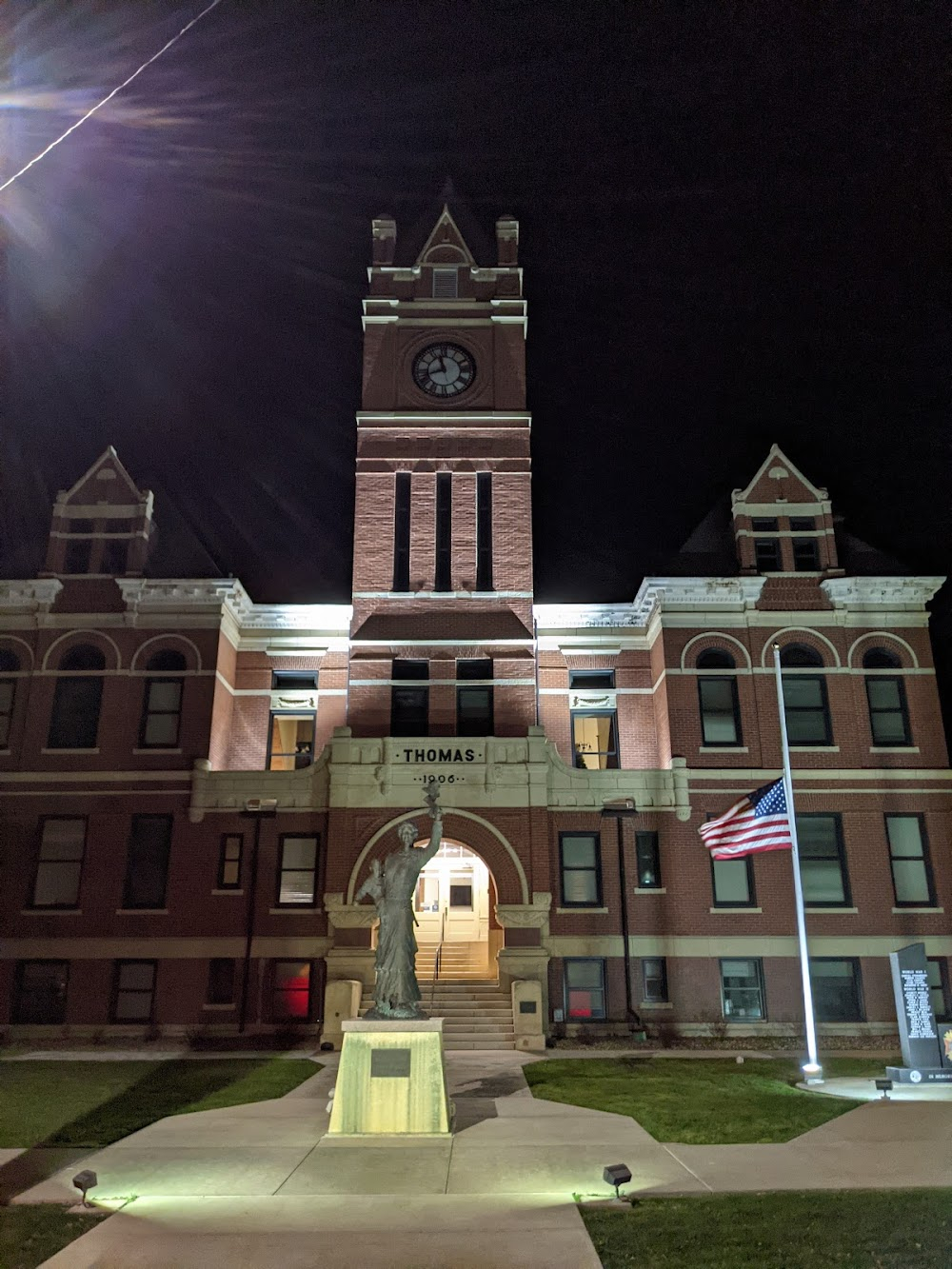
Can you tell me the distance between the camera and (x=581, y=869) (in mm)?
29141

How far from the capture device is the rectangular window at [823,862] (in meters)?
28.8

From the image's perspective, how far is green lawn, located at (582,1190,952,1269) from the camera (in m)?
8.91

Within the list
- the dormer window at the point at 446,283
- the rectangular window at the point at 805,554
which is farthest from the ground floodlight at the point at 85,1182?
the dormer window at the point at 446,283

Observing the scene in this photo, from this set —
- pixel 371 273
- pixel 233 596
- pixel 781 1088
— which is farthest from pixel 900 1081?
pixel 371 273

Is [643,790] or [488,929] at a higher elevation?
[643,790]

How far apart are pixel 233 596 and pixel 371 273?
43.8 ft

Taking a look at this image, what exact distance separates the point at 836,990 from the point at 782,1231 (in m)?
20.1

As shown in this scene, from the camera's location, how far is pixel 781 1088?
18.8m

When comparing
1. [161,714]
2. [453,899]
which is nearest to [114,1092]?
[161,714]

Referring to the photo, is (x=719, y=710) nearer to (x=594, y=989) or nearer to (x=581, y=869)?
(x=581, y=869)

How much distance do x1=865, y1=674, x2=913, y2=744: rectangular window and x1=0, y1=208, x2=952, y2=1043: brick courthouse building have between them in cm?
9

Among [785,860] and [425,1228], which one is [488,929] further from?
[425,1228]

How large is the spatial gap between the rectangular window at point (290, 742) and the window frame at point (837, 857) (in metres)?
15.9

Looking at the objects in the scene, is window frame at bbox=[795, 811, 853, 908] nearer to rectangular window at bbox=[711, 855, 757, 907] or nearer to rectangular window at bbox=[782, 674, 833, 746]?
rectangular window at bbox=[711, 855, 757, 907]
